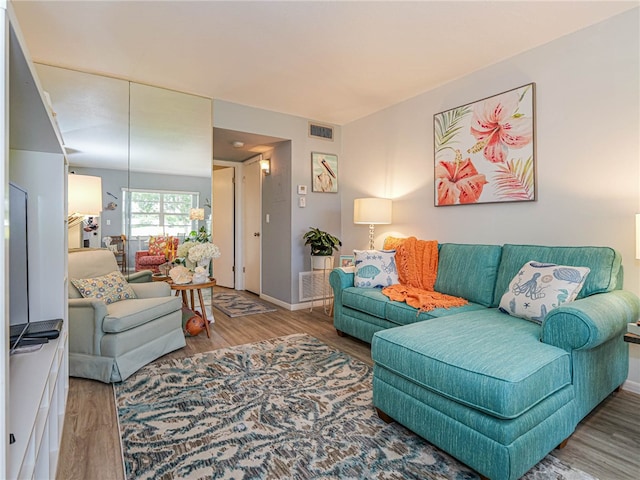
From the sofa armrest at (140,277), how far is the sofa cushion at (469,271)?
8.68 feet

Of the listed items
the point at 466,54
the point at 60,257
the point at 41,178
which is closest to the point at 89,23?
the point at 41,178

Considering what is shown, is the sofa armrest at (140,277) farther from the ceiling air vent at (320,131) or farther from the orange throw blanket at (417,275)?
the ceiling air vent at (320,131)

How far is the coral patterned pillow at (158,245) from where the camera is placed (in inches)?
137

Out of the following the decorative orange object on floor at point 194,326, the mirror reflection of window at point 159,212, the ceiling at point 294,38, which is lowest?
the decorative orange object on floor at point 194,326

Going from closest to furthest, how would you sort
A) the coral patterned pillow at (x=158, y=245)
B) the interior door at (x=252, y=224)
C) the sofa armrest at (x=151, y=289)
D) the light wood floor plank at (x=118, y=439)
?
the light wood floor plank at (x=118, y=439)
the sofa armrest at (x=151, y=289)
the coral patterned pillow at (x=158, y=245)
the interior door at (x=252, y=224)

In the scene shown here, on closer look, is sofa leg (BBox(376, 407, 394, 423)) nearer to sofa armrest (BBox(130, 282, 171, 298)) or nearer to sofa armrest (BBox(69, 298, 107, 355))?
sofa armrest (BBox(69, 298, 107, 355))

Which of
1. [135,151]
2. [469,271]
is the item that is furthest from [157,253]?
[469,271]

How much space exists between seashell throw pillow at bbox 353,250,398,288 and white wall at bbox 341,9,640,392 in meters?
0.60

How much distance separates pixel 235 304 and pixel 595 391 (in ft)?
12.3

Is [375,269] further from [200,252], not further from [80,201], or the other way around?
[80,201]

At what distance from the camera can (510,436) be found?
51.6 inches

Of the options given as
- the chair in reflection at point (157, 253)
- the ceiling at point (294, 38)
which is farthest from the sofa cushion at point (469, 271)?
the chair in reflection at point (157, 253)

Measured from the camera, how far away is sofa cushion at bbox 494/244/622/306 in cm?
205

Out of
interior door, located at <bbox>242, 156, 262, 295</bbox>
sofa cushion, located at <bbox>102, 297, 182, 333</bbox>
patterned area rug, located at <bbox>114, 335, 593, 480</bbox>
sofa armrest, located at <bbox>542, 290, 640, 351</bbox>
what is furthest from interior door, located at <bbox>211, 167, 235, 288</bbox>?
sofa armrest, located at <bbox>542, 290, 640, 351</bbox>
